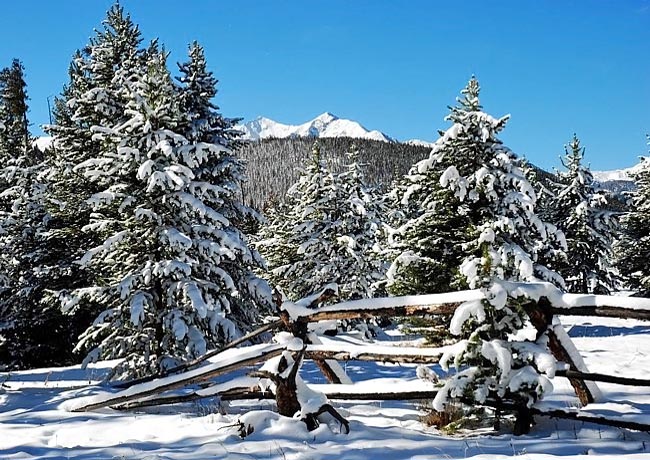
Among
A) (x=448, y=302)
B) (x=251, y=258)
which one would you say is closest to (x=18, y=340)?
(x=251, y=258)

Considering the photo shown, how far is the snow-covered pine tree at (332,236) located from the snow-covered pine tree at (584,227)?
38.0 feet

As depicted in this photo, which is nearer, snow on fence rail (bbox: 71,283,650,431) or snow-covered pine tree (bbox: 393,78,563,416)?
snow on fence rail (bbox: 71,283,650,431)

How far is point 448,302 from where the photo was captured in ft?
16.5

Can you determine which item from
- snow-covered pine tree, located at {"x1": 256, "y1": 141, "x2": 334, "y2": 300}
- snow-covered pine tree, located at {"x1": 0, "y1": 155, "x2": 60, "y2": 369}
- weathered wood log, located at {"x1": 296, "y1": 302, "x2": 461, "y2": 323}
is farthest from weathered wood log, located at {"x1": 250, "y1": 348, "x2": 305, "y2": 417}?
snow-covered pine tree, located at {"x1": 256, "y1": 141, "x2": 334, "y2": 300}

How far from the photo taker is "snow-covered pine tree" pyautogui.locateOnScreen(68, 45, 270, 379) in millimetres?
11656

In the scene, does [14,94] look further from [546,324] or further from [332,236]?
[546,324]

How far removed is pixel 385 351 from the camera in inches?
215

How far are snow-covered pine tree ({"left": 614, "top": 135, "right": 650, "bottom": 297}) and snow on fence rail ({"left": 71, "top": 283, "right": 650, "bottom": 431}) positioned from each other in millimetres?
24890

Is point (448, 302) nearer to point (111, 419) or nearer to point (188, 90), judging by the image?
point (111, 419)

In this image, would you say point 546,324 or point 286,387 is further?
point 286,387

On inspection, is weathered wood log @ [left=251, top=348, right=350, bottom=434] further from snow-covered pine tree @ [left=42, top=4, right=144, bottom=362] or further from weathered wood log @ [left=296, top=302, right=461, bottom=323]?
snow-covered pine tree @ [left=42, top=4, right=144, bottom=362]

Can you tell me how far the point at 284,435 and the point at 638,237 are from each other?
28.9 m

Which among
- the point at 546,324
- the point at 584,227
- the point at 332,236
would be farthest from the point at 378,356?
the point at 584,227

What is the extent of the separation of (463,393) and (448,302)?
0.85m
